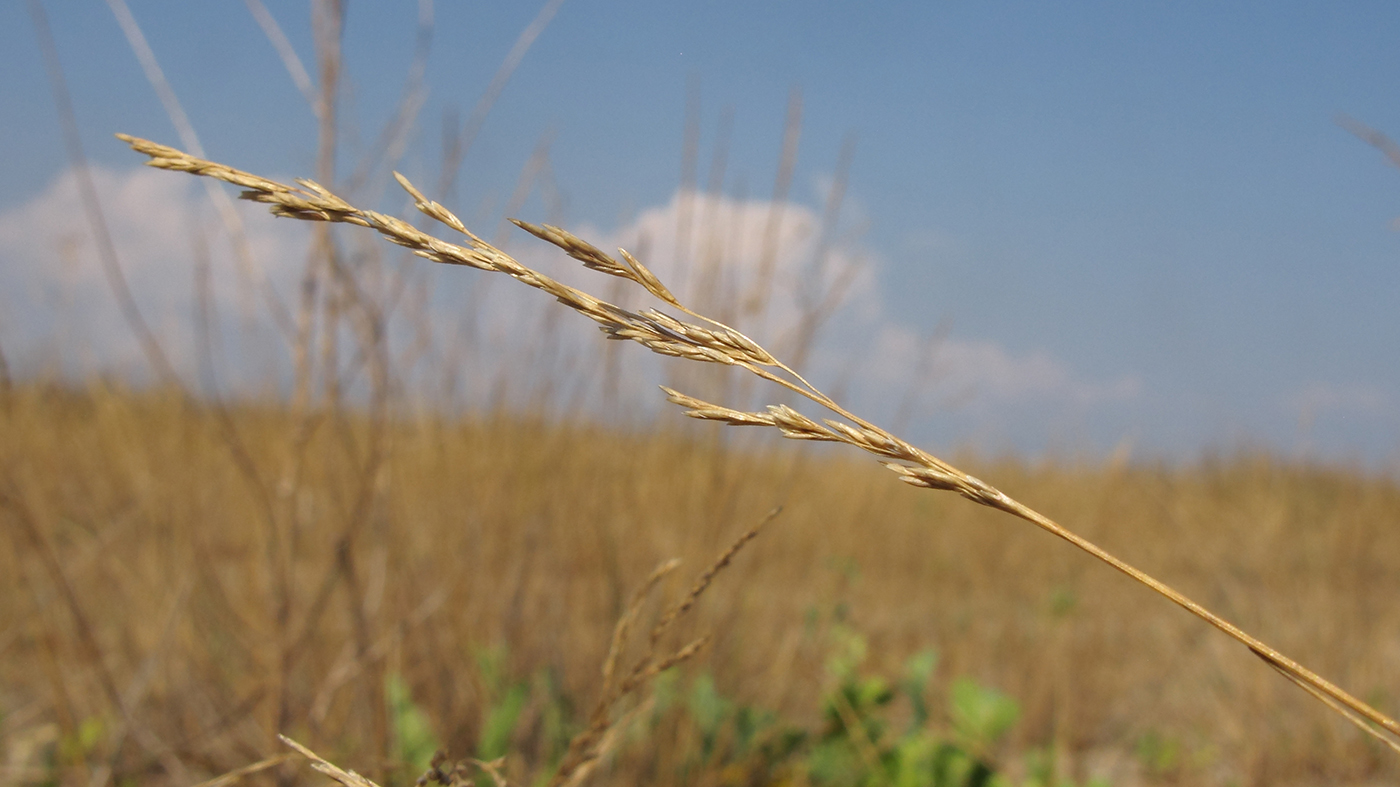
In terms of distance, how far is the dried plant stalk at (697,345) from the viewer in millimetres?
375

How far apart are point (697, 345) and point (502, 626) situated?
1370mm

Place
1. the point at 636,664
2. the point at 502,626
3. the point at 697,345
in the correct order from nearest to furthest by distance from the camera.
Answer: the point at 697,345
the point at 636,664
the point at 502,626

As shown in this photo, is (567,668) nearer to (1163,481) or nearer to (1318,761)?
(1318,761)

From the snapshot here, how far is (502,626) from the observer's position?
1634mm

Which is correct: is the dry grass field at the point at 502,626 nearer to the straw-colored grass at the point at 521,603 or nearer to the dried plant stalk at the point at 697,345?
the straw-colored grass at the point at 521,603

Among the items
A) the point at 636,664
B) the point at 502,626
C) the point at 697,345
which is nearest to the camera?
the point at 697,345

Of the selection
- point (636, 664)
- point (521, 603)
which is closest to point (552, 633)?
point (521, 603)

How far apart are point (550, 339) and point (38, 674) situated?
150 centimetres

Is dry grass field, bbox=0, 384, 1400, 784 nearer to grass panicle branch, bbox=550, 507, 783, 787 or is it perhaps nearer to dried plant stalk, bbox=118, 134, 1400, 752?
grass panicle branch, bbox=550, 507, 783, 787

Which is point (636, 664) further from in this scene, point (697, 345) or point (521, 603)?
point (521, 603)

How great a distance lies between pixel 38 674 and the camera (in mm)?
2098

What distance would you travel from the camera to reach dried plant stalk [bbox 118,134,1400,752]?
375mm

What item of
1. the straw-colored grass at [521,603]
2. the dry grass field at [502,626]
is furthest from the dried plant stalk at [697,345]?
the dry grass field at [502,626]

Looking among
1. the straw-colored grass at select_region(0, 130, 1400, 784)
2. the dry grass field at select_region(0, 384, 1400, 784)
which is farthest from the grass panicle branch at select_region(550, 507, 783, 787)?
the dry grass field at select_region(0, 384, 1400, 784)
